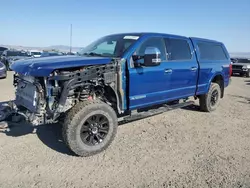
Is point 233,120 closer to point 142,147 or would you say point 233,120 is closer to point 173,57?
point 173,57

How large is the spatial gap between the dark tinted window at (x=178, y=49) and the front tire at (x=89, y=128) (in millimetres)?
2153

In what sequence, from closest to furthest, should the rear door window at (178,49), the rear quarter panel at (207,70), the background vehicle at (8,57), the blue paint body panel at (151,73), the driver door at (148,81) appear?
the blue paint body panel at (151,73), the driver door at (148,81), the rear door window at (178,49), the rear quarter panel at (207,70), the background vehicle at (8,57)

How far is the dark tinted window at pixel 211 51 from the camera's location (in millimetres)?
6519

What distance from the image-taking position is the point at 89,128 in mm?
4023

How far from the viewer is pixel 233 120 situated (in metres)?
6.34

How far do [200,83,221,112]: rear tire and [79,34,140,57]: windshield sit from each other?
317 centimetres

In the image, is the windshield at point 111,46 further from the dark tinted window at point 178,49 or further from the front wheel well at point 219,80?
the front wheel well at point 219,80

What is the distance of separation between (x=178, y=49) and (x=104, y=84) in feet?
7.61

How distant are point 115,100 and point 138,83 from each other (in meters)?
0.55

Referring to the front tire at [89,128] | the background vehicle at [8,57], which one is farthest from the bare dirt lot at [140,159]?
the background vehicle at [8,57]

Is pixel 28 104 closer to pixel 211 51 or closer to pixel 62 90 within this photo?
pixel 62 90

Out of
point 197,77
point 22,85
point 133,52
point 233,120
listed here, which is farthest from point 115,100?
point 233,120

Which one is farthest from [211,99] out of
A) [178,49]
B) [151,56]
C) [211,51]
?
[151,56]

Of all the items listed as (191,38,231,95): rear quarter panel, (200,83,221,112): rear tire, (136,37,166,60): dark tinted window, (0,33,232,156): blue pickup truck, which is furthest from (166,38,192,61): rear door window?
(200,83,221,112): rear tire
